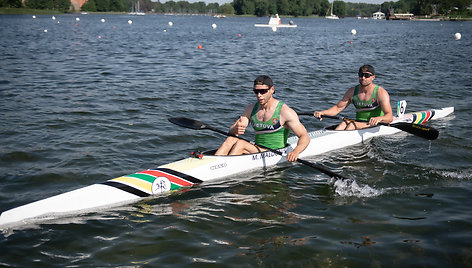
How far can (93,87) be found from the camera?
629 inches

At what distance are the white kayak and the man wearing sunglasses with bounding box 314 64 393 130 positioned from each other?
3.69ft

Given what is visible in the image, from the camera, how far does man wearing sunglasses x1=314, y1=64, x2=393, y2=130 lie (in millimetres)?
9617

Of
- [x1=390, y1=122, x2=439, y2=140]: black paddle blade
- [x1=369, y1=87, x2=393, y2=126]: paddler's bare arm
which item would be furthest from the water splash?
[x1=390, y1=122, x2=439, y2=140]: black paddle blade

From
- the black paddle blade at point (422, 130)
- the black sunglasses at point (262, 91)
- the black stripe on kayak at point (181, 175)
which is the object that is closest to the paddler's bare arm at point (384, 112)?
the black paddle blade at point (422, 130)

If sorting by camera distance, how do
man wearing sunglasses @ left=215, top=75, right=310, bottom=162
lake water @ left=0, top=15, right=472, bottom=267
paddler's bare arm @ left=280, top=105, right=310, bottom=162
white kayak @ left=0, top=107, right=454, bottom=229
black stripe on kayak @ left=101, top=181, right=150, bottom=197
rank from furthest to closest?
paddler's bare arm @ left=280, top=105, right=310, bottom=162 → man wearing sunglasses @ left=215, top=75, right=310, bottom=162 → black stripe on kayak @ left=101, top=181, right=150, bottom=197 → white kayak @ left=0, top=107, right=454, bottom=229 → lake water @ left=0, top=15, right=472, bottom=267

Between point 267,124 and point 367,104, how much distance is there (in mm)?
3616

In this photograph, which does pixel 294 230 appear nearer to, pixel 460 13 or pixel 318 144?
pixel 318 144

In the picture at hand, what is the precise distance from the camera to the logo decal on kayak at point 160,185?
7016 mm

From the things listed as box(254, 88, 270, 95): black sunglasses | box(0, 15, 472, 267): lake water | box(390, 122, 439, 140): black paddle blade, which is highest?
box(254, 88, 270, 95): black sunglasses

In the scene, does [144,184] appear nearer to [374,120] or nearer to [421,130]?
[374,120]

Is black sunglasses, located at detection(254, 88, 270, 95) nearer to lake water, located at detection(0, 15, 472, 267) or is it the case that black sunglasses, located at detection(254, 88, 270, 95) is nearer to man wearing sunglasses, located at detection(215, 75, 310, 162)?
man wearing sunglasses, located at detection(215, 75, 310, 162)

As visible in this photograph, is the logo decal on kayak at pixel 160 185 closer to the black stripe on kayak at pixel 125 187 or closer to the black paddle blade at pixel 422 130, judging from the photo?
the black stripe on kayak at pixel 125 187

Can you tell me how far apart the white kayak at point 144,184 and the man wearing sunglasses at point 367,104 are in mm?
1124

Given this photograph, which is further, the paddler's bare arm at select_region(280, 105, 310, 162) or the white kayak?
the paddler's bare arm at select_region(280, 105, 310, 162)
